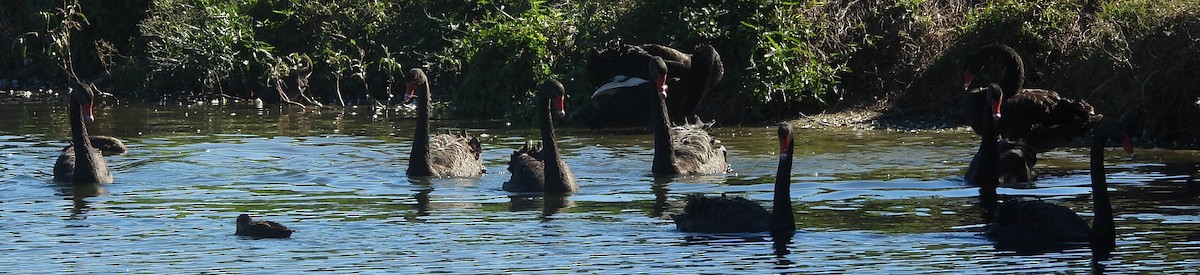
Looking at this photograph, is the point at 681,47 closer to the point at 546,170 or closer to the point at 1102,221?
the point at 546,170

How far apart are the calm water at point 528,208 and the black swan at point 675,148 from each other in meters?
0.24

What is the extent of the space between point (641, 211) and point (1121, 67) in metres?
6.64

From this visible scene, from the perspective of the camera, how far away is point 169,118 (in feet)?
66.4

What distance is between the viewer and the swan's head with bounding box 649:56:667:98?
47.5ft

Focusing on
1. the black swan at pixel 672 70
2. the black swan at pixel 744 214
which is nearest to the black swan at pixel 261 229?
the black swan at pixel 744 214

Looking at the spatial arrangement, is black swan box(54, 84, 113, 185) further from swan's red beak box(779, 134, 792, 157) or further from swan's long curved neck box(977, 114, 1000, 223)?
swan's long curved neck box(977, 114, 1000, 223)

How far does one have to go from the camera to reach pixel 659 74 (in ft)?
47.8

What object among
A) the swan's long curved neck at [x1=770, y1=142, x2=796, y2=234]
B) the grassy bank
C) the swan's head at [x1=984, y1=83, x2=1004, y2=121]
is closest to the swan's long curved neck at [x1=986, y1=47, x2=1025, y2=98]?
the grassy bank

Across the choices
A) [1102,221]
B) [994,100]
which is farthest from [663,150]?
[1102,221]

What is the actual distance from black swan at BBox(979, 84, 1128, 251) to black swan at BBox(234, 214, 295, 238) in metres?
3.93

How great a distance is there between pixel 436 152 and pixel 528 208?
252 centimetres

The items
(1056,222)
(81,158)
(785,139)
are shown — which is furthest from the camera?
(81,158)

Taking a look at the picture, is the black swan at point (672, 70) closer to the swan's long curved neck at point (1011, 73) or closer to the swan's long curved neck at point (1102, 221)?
the swan's long curved neck at point (1011, 73)

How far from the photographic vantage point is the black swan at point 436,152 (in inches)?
550
